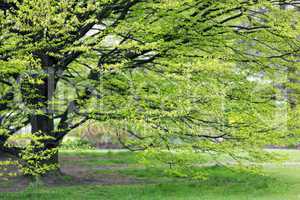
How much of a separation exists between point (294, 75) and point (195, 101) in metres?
3.73

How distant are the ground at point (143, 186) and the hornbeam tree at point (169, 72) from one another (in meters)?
0.86

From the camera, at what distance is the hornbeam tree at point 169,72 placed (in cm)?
990

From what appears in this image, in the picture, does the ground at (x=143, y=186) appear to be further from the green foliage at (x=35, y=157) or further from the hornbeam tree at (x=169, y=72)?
the hornbeam tree at (x=169, y=72)

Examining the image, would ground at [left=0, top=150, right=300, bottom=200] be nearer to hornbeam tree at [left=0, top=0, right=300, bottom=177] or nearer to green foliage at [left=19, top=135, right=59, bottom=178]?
green foliage at [left=19, top=135, right=59, bottom=178]

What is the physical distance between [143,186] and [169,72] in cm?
342

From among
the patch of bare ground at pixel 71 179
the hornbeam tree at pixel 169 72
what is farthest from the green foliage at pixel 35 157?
the patch of bare ground at pixel 71 179

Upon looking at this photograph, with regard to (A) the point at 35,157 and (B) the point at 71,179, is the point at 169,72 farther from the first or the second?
(B) the point at 71,179

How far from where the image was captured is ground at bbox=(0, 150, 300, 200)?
11211 mm

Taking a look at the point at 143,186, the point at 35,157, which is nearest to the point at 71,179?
the point at 143,186

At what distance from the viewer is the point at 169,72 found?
10820mm

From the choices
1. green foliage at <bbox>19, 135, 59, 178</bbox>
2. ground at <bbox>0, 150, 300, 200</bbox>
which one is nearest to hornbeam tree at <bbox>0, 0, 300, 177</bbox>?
green foliage at <bbox>19, 135, 59, 178</bbox>

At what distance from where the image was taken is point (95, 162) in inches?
738

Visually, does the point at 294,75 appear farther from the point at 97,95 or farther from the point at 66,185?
the point at 66,185

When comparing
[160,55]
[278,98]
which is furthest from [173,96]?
[278,98]
